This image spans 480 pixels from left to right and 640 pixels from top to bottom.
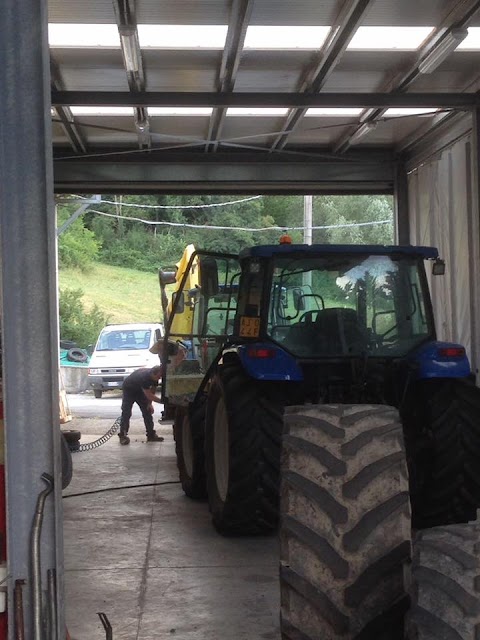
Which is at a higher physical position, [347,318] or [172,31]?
[172,31]

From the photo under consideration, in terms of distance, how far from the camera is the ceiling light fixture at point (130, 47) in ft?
26.7

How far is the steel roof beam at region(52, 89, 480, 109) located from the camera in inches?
380

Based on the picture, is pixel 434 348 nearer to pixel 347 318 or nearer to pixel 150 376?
pixel 347 318

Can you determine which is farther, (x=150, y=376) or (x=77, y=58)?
(x=150, y=376)

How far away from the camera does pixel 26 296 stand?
127 inches

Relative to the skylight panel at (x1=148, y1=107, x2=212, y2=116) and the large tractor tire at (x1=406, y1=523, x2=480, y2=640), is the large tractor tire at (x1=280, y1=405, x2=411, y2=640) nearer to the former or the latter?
the large tractor tire at (x1=406, y1=523, x2=480, y2=640)

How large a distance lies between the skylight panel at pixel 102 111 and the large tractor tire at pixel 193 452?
3.27 meters

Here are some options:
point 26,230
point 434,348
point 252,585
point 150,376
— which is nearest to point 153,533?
point 252,585

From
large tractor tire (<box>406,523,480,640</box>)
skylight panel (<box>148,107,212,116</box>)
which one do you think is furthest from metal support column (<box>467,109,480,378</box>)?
large tractor tire (<box>406,523,480,640</box>)

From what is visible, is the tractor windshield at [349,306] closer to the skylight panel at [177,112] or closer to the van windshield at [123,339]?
the skylight panel at [177,112]

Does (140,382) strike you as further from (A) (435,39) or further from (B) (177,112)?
(A) (435,39)

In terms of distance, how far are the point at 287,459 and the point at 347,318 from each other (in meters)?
3.81

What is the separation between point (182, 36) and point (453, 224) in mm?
4314

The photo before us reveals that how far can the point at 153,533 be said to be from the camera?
8.05 metres
